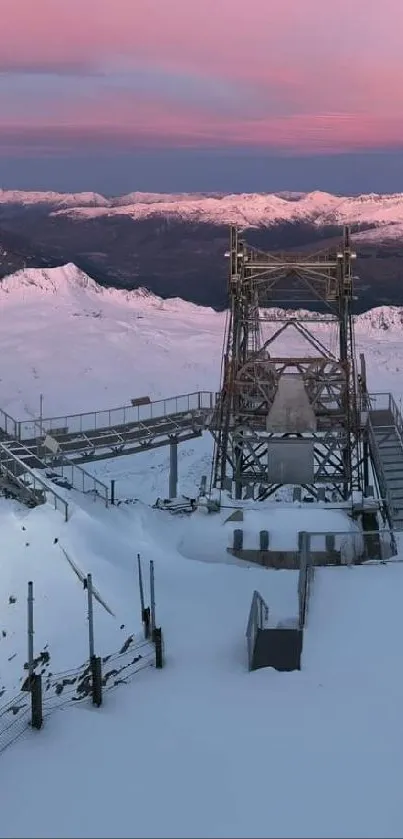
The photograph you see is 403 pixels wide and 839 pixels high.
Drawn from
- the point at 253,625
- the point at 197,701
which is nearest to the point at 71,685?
the point at 197,701

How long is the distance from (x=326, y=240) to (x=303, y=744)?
157423mm

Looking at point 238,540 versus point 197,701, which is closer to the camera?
point 197,701

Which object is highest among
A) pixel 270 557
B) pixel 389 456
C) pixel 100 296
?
pixel 100 296

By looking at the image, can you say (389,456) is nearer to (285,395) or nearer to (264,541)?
(285,395)

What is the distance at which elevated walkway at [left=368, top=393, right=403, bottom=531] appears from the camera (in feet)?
93.5

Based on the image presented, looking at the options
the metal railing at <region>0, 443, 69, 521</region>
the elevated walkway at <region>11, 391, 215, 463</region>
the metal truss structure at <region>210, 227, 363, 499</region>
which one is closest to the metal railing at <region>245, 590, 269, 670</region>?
the metal railing at <region>0, 443, 69, 521</region>

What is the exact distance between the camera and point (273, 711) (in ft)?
48.8

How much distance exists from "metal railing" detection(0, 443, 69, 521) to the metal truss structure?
947cm

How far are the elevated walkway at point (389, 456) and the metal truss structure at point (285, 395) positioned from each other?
3.01ft

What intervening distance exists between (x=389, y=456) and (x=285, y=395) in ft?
13.9

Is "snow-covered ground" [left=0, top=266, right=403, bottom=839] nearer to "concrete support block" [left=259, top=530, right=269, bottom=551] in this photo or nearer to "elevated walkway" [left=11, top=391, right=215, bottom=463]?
"concrete support block" [left=259, top=530, right=269, bottom=551]

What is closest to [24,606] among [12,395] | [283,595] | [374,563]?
[283,595]

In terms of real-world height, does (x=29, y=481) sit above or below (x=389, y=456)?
above

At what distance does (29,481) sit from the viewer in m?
26.9
